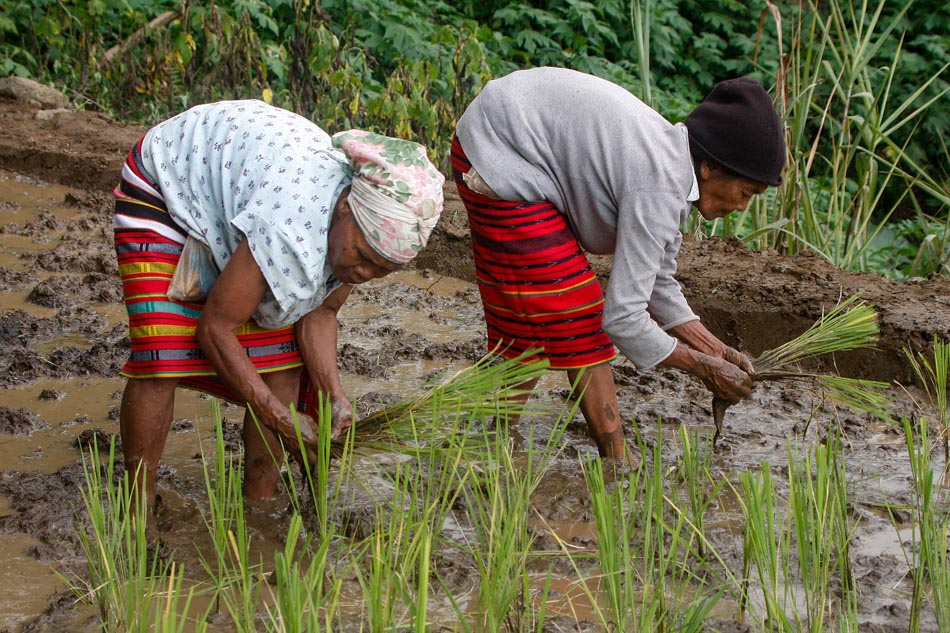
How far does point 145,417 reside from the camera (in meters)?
2.54

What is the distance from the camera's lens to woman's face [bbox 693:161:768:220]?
2.63 metres

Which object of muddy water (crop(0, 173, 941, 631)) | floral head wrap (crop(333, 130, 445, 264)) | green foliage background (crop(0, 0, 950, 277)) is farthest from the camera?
green foliage background (crop(0, 0, 950, 277))

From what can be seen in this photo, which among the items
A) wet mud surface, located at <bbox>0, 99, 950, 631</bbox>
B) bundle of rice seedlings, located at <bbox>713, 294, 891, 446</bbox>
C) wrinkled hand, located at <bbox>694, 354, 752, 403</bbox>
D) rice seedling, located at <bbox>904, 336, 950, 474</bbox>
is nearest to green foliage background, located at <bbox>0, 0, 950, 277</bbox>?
wet mud surface, located at <bbox>0, 99, 950, 631</bbox>

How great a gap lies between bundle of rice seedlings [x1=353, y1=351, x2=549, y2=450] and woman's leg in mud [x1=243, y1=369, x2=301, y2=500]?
1.09 feet

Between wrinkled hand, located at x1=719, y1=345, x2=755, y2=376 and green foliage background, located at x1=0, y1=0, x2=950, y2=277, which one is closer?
wrinkled hand, located at x1=719, y1=345, x2=755, y2=376

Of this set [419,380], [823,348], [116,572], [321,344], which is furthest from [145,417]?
[823,348]

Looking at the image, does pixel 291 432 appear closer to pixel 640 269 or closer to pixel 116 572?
pixel 116 572

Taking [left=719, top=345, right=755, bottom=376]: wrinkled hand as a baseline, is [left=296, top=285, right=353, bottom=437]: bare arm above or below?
above

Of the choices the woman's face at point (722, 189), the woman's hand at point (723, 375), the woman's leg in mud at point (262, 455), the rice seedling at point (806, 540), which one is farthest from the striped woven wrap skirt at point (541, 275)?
the rice seedling at point (806, 540)

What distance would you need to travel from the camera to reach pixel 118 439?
3262 millimetres

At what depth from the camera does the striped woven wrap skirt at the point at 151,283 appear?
2438 millimetres

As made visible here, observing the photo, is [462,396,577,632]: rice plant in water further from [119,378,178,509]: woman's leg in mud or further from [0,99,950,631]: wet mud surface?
[119,378,178,509]: woman's leg in mud

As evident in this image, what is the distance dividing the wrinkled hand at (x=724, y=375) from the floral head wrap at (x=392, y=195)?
0.99 meters

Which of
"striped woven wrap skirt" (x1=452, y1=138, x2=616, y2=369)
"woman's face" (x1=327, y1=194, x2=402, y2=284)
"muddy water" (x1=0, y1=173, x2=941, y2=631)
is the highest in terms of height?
"woman's face" (x1=327, y1=194, x2=402, y2=284)
